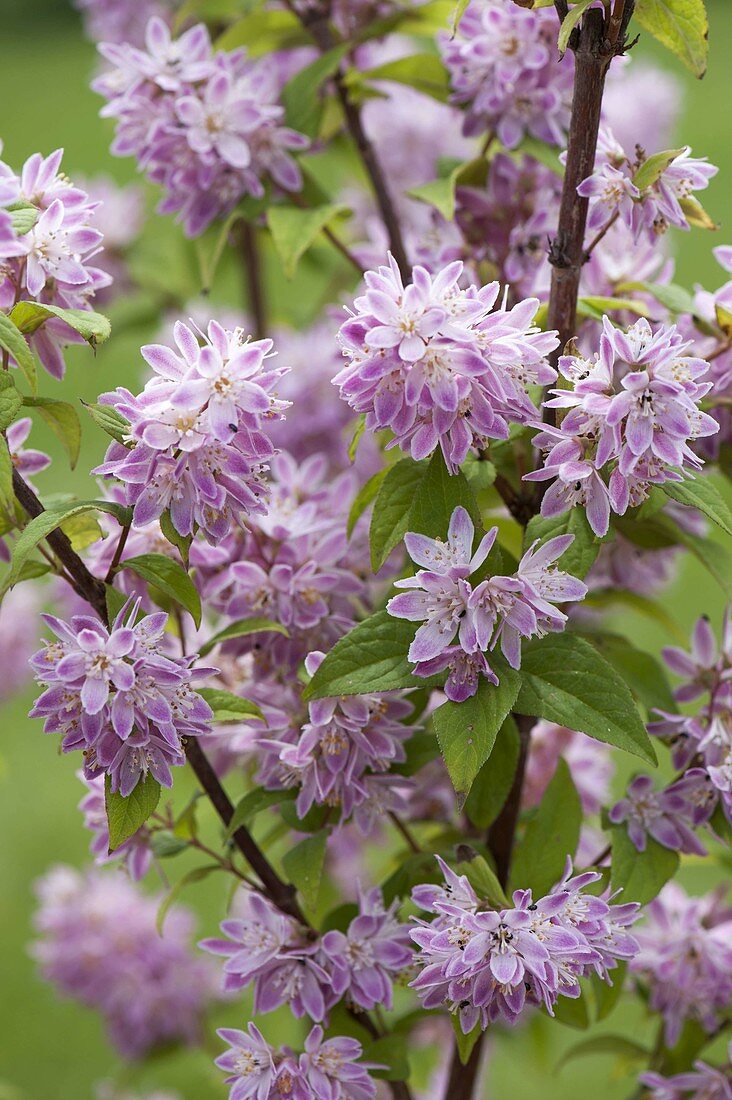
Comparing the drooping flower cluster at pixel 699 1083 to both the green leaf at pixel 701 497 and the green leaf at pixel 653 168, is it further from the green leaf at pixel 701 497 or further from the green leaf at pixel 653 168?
the green leaf at pixel 653 168

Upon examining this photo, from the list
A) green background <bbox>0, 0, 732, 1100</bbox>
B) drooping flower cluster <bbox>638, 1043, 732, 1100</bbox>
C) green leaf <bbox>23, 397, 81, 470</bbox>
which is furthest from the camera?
green background <bbox>0, 0, 732, 1100</bbox>

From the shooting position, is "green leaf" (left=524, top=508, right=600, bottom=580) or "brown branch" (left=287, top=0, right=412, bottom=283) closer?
"green leaf" (left=524, top=508, right=600, bottom=580)

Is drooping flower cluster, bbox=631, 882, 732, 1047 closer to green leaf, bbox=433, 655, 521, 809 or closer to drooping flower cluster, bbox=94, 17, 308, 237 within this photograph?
green leaf, bbox=433, 655, 521, 809

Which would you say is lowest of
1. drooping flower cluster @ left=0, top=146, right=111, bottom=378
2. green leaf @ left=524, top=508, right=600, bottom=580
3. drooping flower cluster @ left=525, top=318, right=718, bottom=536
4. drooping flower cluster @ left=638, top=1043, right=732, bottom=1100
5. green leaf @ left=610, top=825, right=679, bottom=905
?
drooping flower cluster @ left=638, top=1043, right=732, bottom=1100

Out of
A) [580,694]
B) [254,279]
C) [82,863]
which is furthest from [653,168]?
[82,863]

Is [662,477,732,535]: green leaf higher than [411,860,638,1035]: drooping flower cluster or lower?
higher

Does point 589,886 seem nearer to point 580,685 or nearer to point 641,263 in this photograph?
point 580,685

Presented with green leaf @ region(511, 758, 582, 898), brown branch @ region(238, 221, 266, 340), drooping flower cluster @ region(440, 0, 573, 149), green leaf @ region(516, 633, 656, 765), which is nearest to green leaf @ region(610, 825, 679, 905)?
green leaf @ region(511, 758, 582, 898)
